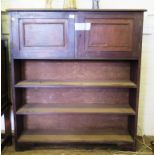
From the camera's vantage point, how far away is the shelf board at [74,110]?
7.29ft

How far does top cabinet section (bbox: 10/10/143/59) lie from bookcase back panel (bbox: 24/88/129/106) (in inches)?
21.2

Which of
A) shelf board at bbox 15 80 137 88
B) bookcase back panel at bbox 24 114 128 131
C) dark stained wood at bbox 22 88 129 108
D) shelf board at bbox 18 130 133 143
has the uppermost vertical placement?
shelf board at bbox 15 80 137 88

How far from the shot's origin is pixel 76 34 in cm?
205

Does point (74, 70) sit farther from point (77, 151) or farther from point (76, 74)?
point (77, 151)

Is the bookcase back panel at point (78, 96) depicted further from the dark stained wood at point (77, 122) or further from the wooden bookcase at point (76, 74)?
the dark stained wood at point (77, 122)

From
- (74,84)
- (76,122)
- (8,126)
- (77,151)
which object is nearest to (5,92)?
(8,126)

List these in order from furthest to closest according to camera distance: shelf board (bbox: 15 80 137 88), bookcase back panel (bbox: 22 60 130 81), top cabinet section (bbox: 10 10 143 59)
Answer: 1. bookcase back panel (bbox: 22 60 130 81)
2. shelf board (bbox: 15 80 137 88)
3. top cabinet section (bbox: 10 10 143 59)

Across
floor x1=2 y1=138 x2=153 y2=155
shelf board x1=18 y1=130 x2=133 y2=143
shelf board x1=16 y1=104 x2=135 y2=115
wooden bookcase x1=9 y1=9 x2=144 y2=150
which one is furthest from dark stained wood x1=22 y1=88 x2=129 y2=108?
floor x1=2 y1=138 x2=153 y2=155

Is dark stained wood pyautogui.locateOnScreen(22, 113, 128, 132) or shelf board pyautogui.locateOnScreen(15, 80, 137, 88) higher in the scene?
shelf board pyautogui.locateOnScreen(15, 80, 137, 88)

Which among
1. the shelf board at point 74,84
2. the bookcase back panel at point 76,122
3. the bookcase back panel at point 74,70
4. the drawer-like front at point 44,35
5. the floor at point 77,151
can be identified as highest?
the drawer-like front at point 44,35

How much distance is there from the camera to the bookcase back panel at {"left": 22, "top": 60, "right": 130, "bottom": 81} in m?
2.43

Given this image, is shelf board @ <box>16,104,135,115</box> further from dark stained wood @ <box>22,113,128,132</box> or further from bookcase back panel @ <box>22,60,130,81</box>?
bookcase back panel @ <box>22,60,130,81</box>

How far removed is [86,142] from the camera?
2291 millimetres

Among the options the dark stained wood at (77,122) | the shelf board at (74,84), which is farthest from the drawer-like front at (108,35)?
the dark stained wood at (77,122)
